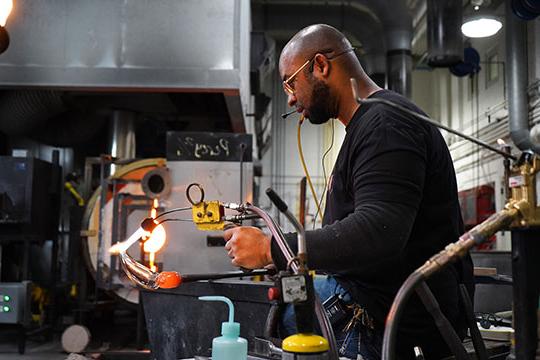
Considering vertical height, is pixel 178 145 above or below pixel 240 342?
above

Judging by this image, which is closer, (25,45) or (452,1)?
(25,45)

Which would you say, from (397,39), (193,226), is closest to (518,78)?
(397,39)

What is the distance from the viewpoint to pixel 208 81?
359cm

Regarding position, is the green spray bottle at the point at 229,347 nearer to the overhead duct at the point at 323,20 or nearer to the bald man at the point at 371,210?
the bald man at the point at 371,210

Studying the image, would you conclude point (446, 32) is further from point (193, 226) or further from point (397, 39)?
point (193, 226)

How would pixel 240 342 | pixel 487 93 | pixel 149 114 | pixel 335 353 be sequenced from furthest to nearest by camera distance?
pixel 487 93
pixel 149 114
pixel 240 342
pixel 335 353

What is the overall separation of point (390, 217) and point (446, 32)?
4.19 metres

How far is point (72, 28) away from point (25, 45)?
0.32 metres

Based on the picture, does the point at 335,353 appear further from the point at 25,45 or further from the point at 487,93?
the point at 487,93

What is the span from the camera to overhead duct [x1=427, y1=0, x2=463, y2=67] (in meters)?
4.80

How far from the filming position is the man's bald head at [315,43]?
1.36 meters

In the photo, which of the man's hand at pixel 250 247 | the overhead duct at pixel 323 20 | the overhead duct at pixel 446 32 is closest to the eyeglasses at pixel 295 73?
the man's hand at pixel 250 247

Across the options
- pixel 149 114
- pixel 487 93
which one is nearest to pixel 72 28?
pixel 149 114

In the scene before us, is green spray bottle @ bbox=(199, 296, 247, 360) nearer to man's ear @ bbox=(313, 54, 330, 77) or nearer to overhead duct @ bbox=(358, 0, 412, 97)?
man's ear @ bbox=(313, 54, 330, 77)
